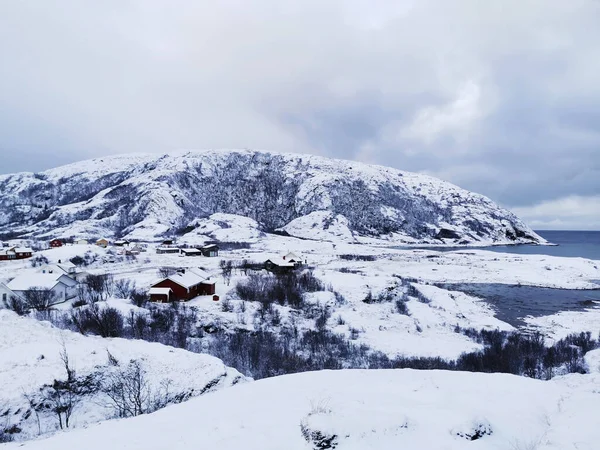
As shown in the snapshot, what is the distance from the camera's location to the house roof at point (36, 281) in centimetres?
4541

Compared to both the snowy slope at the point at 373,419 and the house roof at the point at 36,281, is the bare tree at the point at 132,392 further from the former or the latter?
the house roof at the point at 36,281

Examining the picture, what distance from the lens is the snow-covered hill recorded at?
16875 mm

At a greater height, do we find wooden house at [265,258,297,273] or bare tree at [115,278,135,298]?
wooden house at [265,258,297,273]

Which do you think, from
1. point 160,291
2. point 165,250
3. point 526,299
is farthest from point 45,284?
point 526,299

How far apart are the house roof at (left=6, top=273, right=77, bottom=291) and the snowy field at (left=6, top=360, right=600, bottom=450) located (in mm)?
43310

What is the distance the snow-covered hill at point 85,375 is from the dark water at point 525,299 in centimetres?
4157

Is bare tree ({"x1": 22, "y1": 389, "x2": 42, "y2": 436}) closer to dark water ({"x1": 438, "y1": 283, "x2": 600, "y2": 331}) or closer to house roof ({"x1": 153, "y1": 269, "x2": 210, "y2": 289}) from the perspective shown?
house roof ({"x1": 153, "y1": 269, "x2": 210, "y2": 289})

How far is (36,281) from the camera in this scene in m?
46.3

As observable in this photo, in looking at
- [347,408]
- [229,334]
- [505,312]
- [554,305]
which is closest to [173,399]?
[347,408]

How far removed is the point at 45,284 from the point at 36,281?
1.87 meters

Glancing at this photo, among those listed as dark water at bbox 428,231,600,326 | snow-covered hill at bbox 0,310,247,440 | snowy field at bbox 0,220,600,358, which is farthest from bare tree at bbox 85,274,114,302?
dark water at bbox 428,231,600,326

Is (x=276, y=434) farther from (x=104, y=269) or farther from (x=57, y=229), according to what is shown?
(x=57, y=229)

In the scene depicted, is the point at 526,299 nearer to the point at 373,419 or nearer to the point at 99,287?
the point at 373,419

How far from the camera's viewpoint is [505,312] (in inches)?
1941
